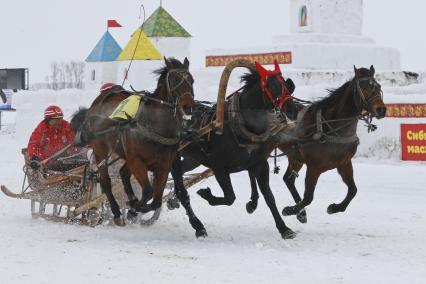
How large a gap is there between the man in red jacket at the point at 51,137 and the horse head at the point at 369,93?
406 cm

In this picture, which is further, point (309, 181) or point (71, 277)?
point (309, 181)

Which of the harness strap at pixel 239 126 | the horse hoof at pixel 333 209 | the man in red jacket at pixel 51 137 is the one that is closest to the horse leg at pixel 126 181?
the man in red jacket at pixel 51 137

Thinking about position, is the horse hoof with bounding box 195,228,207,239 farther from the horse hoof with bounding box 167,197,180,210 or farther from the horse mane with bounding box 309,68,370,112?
the horse mane with bounding box 309,68,370,112

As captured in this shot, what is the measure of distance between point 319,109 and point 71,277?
14.3 feet

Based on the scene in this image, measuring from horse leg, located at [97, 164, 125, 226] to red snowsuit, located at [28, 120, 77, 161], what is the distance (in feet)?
4.79

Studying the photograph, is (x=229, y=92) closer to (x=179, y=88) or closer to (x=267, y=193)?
(x=267, y=193)

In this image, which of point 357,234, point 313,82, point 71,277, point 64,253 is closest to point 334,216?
point 357,234

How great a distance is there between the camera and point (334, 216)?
453 inches

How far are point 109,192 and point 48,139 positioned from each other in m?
1.88

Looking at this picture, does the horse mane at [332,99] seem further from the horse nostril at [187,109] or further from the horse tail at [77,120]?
the horse tail at [77,120]

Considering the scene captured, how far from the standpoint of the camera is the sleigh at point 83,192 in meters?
10.2

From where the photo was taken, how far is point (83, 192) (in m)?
10.4

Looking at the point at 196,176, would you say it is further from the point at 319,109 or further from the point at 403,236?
the point at 403,236

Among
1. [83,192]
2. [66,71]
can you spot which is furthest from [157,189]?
[66,71]
